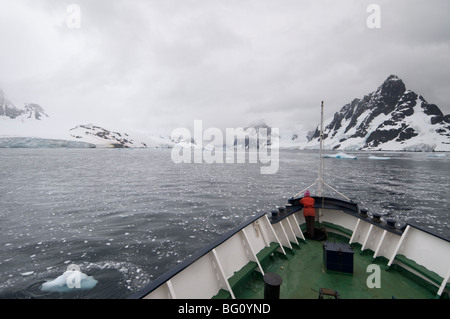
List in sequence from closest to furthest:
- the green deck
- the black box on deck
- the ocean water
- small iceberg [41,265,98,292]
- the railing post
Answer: the green deck, the black box on deck, the railing post, small iceberg [41,265,98,292], the ocean water

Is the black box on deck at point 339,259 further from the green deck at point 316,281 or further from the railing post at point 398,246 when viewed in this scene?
the railing post at point 398,246

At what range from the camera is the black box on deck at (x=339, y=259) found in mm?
5914

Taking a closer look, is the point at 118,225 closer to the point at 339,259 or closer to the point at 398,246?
the point at 339,259

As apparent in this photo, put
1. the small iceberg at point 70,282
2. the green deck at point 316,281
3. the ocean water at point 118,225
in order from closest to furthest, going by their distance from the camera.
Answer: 1. the green deck at point 316,281
2. the small iceberg at point 70,282
3. the ocean water at point 118,225

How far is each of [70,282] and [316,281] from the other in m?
9.75

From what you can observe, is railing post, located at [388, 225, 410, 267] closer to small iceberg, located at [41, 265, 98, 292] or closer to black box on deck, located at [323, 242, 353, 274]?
black box on deck, located at [323, 242, 353, 274]

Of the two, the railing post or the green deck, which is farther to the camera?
the railing post

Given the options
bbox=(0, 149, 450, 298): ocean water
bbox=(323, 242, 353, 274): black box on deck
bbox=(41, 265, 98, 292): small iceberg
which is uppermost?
bbox=(323, 242, 353, 274): black box on deck

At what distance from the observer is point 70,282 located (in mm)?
8836

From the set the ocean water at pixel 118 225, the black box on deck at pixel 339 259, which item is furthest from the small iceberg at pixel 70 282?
the black box on deck at pixel 339 259

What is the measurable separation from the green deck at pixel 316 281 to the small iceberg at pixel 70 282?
23.7 feet

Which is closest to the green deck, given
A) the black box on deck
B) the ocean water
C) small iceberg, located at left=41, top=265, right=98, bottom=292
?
the black box on deck

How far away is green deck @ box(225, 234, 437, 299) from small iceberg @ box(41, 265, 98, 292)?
7.22 meters

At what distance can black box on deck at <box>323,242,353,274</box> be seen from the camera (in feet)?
19.4
